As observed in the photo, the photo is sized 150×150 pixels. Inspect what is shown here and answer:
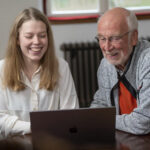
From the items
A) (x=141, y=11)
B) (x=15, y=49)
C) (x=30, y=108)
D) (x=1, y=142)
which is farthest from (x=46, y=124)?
(x=141, y=11)

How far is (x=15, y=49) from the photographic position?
6.21 ft

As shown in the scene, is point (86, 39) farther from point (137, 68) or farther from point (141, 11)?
point (137, 68)

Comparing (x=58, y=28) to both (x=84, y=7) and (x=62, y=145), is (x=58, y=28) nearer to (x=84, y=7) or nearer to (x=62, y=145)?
(x=84, y=7)

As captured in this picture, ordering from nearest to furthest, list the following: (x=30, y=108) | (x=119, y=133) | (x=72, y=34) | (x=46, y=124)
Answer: (x=46, y=124) → (x=119, y=133) → (x=30, y=108) → (x=72, y=34)

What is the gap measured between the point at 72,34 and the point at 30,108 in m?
2.34

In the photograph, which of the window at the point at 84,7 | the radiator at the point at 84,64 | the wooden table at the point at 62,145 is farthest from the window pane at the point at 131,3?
the wooden table at the point at 62,145

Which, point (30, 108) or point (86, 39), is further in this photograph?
point (86, 39)

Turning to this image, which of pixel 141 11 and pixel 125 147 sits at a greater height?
pixel 141 11

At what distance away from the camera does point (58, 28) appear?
13.3ft

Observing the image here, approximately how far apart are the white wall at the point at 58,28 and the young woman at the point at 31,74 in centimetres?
212

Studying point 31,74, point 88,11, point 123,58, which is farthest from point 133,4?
point 31,74

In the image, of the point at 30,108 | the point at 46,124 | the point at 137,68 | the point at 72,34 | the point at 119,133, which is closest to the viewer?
the point at 46,124

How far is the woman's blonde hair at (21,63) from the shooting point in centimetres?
185

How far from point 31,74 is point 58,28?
223 cm
